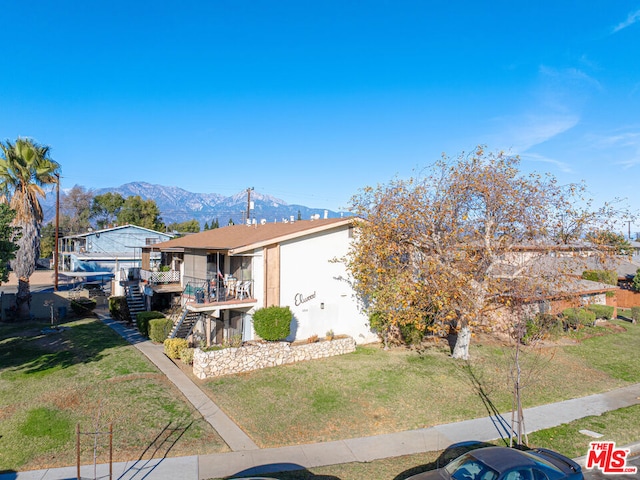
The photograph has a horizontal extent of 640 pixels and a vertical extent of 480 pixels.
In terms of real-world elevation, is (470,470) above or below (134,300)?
below

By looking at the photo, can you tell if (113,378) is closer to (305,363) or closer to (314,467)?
(305,363)

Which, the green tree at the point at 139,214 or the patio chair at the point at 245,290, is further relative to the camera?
the green tree at the point at 139,214

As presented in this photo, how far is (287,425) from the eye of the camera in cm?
1205

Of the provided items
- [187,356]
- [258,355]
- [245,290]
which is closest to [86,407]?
[187,356]

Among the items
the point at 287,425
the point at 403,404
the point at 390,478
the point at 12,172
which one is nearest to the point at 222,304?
the point at 287,425

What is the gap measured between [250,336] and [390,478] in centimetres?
1123

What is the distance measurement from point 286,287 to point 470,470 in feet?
41.0

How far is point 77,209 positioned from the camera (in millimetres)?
84875

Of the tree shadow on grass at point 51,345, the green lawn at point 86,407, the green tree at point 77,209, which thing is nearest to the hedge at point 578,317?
the green lawn at point 86,407

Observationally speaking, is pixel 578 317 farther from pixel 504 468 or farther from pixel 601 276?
pixel 504 468

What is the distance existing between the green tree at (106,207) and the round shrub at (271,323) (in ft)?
248

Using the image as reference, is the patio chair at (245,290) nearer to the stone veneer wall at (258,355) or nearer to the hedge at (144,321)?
the stone veneer wall at (258,355)

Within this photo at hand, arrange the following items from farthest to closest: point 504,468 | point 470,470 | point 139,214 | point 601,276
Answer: point 139,214
point 601,276
point 470,470
point 504,468

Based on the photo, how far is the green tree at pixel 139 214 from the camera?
237 feet
